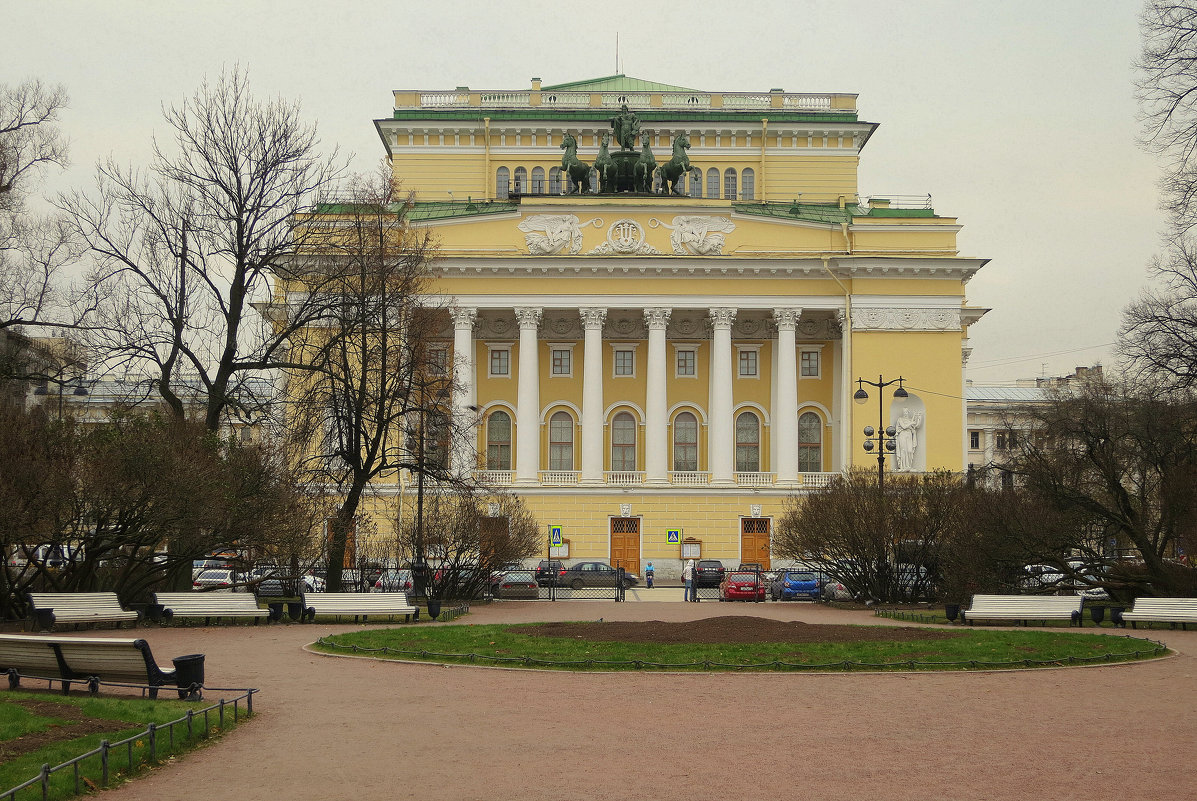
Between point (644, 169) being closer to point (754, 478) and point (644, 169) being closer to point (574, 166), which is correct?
point (574, 166)

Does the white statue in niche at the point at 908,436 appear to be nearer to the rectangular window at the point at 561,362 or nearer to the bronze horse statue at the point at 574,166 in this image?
the rectangular window at the point at 561,362

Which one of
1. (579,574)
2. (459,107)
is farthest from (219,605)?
(459,107)

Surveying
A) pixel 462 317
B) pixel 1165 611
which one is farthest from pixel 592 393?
pixel 1165 611

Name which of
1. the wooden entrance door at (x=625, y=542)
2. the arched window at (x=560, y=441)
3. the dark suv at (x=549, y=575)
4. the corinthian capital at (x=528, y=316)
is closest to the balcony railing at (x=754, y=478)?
the wooden entrance door at (x=625, y=542)

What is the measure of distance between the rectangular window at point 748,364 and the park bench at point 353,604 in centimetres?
3305

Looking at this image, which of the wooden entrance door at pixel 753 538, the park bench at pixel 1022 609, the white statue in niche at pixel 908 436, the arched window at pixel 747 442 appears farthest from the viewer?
the arched window at pixel 747 442

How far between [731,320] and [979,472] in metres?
20.5

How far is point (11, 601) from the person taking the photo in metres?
23.1

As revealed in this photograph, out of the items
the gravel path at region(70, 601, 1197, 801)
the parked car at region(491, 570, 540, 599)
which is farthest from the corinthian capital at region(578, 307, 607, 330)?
the gravel path at region(70, 601, 1197, 801)

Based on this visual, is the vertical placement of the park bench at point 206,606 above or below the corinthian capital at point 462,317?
below

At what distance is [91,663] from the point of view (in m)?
13.9

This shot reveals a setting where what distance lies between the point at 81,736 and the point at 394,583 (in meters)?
23.1

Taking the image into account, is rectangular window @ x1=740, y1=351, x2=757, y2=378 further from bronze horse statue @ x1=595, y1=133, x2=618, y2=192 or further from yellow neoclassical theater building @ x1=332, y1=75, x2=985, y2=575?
Answer: bronze horse statue @ x1=595, y1=133, x2=618, y2=192

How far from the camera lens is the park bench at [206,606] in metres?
24.2
